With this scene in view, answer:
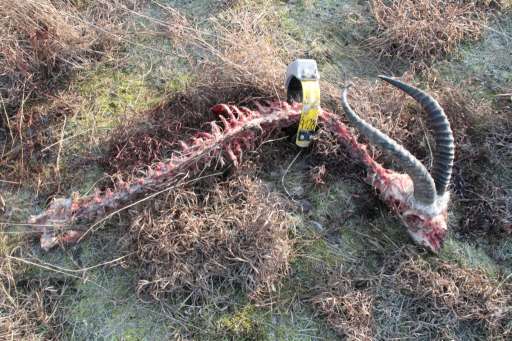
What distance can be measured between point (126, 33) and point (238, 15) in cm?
111

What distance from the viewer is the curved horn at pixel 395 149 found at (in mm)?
3207

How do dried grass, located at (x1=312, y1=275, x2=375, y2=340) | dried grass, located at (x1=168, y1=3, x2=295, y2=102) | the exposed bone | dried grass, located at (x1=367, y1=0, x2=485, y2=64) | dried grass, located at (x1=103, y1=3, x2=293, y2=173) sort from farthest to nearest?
1. dried grass, located at (x1=367, y1=0, x2=485, y2=64)
2. dried grass, located at (x1=168, y1=3, x2=295, y2=102)
3. dried grass, located at (x1=103, y1=3, x2=293, y2=173)
4. the exposed bone
5. dried grass, located at (x1=312, y1=275, x2=375, y2=340)

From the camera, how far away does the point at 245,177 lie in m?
3.96

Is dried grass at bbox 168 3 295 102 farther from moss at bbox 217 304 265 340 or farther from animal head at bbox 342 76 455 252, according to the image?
moss at bbox 217 304 265 340

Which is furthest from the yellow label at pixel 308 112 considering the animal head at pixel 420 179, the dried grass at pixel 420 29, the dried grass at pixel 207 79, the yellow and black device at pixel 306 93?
the dried grass at pixel 420 29

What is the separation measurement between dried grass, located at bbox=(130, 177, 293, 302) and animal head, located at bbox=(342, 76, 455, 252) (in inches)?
33.8

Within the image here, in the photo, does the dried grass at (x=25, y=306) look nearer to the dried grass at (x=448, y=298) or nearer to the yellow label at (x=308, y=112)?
the yellow label at (x=308, y=112)

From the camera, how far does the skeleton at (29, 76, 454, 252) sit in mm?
3447

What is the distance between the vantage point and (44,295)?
354 centimetres

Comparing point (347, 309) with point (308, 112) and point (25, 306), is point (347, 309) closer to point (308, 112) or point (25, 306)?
point (308, 112)

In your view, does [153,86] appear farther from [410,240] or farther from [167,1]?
[410,240]

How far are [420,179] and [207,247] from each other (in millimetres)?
1540

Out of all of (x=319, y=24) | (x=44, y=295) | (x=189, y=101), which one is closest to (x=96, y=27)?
(x=189, y=101)

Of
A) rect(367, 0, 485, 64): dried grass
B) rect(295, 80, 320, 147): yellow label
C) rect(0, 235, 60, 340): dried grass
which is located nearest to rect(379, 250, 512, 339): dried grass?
rect(295, 80, 320, 147): yellow label
